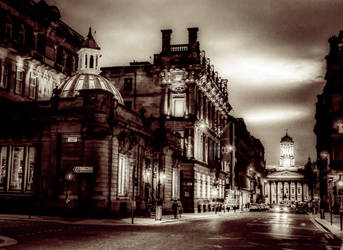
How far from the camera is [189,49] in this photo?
7100 centimetres

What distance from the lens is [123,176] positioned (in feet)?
155

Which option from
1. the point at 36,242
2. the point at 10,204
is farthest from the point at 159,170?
the point at 36,242

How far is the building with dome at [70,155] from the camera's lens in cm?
4166

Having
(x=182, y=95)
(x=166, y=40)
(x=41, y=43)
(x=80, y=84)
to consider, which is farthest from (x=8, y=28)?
(x=182, y=95)

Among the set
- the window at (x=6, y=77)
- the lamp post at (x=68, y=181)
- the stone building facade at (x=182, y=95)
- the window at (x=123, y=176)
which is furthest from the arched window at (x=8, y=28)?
the stone building facade at (x=182, y=95)

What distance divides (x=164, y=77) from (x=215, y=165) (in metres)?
16.6

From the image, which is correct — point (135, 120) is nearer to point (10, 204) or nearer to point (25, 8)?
point (10, 204)

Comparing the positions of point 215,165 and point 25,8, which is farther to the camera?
point 215,165

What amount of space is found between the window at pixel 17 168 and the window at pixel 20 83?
29.4 feet

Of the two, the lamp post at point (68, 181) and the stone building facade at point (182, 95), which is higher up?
the stone building facade at point (182, 95)

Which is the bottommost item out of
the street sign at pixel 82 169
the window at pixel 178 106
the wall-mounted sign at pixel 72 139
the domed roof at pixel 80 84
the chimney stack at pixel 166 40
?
the street sign at pixel 82 169

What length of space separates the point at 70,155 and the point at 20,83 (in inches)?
600

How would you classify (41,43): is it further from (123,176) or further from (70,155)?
(123,176)

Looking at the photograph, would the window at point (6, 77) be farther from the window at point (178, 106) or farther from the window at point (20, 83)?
the window at point (178, 106)
